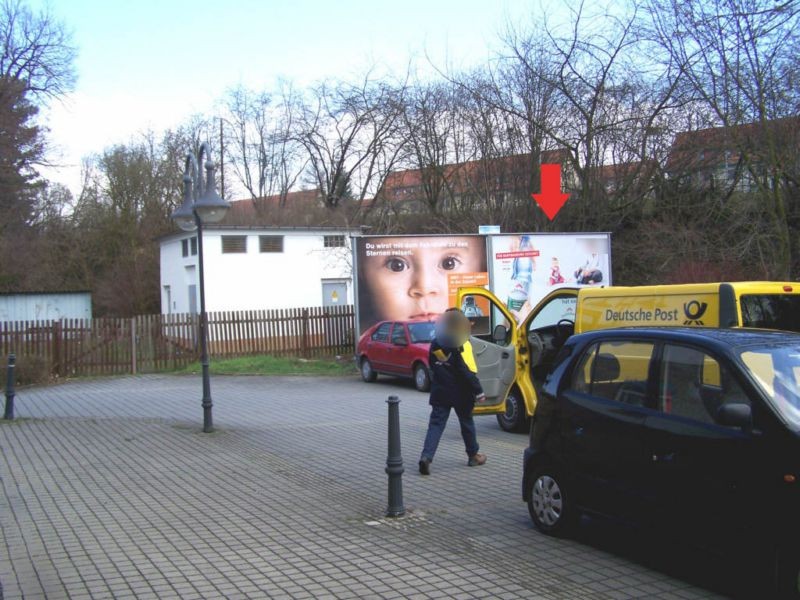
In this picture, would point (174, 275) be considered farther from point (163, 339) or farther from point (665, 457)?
point (665, 457)

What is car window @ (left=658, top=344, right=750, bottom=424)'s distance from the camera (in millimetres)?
4945

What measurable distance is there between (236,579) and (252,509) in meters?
1.96

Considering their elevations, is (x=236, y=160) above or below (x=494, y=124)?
above

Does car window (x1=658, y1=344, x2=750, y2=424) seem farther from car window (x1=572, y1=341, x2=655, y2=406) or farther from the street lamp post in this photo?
the street lamp post

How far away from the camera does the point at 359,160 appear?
151ft

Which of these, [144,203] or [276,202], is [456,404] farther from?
[276,202]

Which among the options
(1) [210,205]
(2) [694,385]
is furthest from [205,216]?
(2) [694,385]

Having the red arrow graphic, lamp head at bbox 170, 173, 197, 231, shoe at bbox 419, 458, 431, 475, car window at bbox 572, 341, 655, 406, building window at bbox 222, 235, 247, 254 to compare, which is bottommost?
shoe at bbox 419, 458, 431, 475

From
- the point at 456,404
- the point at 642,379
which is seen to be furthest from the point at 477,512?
the point at 642,379

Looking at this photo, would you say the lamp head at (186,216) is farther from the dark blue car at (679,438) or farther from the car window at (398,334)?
the dark blue car at (679,438)

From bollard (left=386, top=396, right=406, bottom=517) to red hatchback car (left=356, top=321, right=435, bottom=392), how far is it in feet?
32.5

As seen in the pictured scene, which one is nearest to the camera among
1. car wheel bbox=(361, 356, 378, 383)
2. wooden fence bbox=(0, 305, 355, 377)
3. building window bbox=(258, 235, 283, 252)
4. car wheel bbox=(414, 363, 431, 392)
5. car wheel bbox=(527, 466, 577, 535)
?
car wheel bbox=(527, 466, 577, 535)

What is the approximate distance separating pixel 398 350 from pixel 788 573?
14.2 m

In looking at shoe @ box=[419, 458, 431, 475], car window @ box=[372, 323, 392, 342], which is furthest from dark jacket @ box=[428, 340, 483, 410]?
car window @ box=[372, 323, 392, 342]
